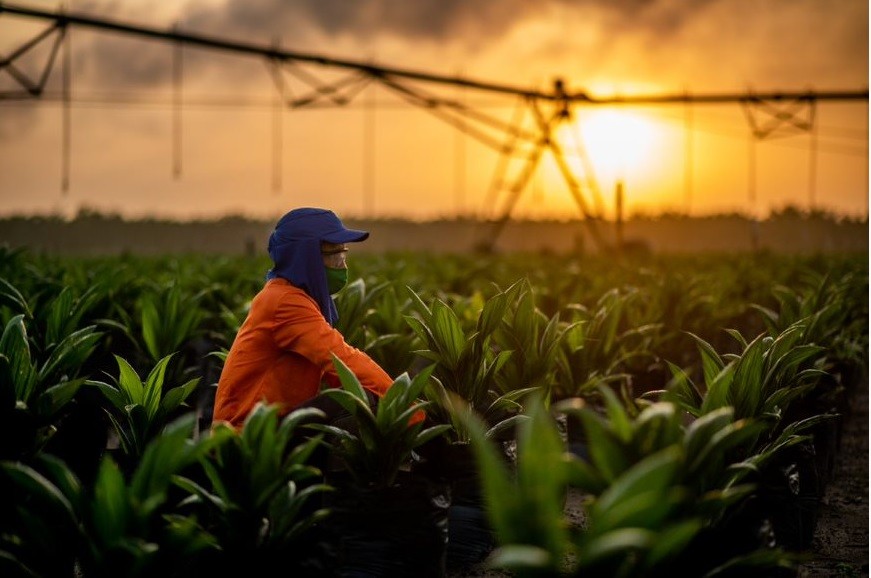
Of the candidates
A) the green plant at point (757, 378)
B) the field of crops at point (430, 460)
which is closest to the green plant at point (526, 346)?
the field of crops at point (430, 460)

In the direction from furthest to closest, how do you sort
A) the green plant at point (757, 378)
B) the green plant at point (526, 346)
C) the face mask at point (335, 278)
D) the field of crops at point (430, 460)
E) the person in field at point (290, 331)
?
1. the green plant at point (526, 346)
2. the face mask at point (335, 278)
3. the person in field at point (290, 331)
4. the green plant at point (757, 378)
5. the field of crops at point (430, 460)

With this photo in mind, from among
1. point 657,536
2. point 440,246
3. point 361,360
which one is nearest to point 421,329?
point 361,360

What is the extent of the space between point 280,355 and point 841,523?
2749 millimetres

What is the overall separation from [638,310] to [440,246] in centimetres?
3403

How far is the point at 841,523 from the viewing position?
14.7ft

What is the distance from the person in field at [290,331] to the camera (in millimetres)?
3451

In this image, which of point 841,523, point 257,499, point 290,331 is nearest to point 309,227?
point 290,331

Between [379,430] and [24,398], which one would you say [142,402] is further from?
[379,430]

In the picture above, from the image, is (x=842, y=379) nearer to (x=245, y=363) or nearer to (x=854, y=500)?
(x=854, y=500)

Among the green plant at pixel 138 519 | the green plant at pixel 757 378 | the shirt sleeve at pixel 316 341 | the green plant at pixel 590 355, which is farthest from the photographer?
the green plant at pixel 590 355

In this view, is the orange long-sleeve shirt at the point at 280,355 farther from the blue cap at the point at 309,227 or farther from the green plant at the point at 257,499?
the green plant at the point at 257,499

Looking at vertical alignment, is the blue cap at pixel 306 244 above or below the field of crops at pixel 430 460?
above

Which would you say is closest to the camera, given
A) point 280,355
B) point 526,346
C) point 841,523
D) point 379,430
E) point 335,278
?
point 379,430

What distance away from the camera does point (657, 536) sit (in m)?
1.80
